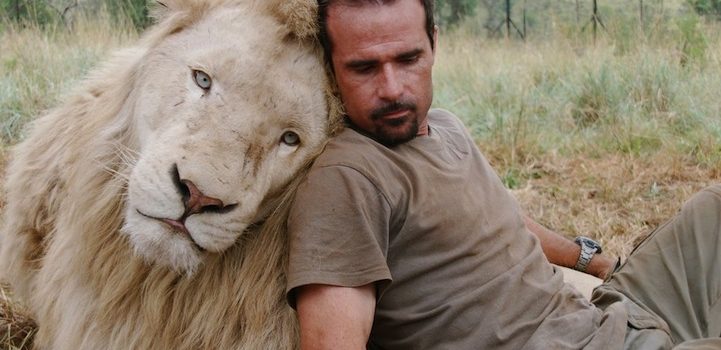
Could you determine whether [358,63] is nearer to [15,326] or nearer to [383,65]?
[383,65]

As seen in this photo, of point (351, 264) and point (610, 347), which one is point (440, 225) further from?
point (610, 347)

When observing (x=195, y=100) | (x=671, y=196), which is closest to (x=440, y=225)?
(x=195, y=100)

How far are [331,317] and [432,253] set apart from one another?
40cm

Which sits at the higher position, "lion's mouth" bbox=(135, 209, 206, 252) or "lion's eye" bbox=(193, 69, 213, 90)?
"lion's eye" bbox=(193, 69, 213, 90)

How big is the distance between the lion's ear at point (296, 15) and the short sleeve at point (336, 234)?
1.21ft

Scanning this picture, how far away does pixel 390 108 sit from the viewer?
7.66 feet

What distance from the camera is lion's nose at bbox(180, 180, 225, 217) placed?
1970mm

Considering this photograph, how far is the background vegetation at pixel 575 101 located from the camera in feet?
16.5

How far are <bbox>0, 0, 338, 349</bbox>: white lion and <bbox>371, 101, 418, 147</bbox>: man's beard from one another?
13 centimetres

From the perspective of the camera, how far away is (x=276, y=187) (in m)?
2.25

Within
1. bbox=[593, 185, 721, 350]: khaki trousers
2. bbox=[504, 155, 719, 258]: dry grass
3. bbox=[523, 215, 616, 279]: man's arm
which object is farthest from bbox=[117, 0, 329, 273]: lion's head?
bbox=[504, 155, 719, 258]: dry grass

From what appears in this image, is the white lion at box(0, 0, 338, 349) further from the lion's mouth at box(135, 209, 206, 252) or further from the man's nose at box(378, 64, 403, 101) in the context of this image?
the man's nose at box(378, 64, 403, 101)

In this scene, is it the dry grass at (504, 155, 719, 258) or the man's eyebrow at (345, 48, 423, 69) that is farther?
the dry grass at (504, 155, 719, 258)

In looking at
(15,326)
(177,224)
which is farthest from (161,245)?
(15,326)
